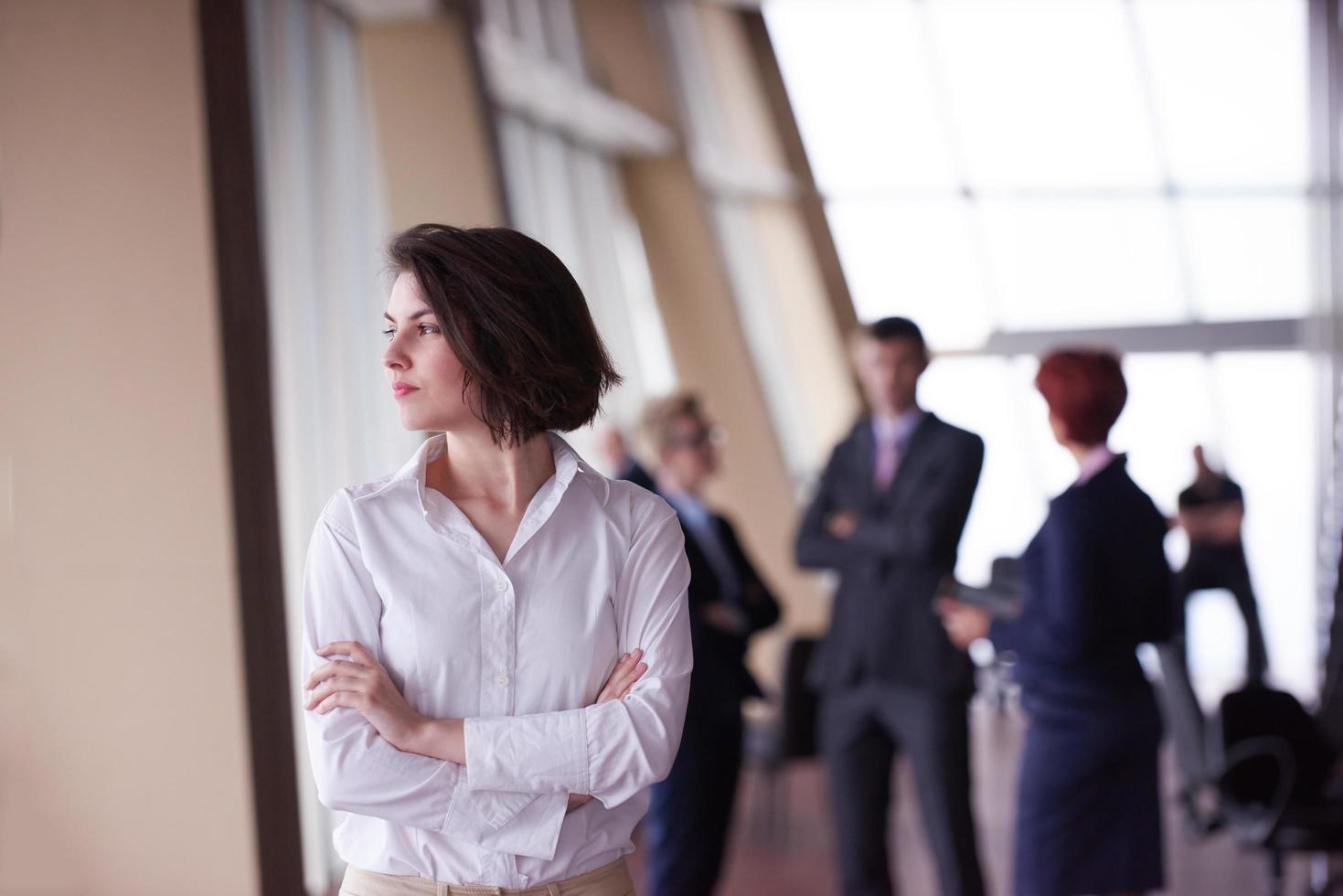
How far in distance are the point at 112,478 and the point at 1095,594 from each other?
7.16 feet

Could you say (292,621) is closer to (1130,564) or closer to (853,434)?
(853,434)

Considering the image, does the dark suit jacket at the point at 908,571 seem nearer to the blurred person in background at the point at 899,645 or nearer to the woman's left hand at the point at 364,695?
the blurred person in background at the point at 899,645

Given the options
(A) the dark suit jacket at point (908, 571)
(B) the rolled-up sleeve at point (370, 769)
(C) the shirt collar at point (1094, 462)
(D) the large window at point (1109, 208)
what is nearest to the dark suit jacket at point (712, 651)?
(A) the dark suit jacket at point (908, 571)

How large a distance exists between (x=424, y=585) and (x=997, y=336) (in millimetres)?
10642

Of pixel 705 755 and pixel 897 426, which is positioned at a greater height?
pixel 897 426

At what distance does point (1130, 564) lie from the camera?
299cm

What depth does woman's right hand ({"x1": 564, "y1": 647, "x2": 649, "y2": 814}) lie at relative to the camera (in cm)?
164

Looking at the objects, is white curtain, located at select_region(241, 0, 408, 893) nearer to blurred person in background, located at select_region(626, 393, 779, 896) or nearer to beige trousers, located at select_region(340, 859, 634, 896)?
blurred person in background, located at select_region(626, 393, 779, 896)

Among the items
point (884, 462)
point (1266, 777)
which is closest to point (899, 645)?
point (884, 462)

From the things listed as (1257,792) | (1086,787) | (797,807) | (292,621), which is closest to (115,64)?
(292,621)

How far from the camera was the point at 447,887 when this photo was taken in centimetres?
159

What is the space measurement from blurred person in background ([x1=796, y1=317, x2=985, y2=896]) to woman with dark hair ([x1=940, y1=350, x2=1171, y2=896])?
0.33 meters

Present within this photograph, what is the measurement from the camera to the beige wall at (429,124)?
17.4 ft

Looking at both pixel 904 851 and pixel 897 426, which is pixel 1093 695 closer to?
pixel 897 426
